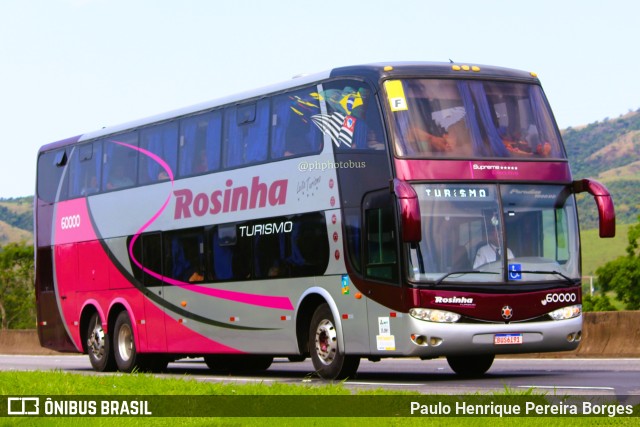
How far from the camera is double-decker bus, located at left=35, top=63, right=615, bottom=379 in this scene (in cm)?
1711

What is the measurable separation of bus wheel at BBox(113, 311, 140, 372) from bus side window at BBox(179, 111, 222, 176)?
11.9ft

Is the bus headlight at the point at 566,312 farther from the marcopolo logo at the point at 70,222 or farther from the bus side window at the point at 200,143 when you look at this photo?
the marcopolo logo at the point at 70,222

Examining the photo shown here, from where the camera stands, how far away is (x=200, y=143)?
21.9 m

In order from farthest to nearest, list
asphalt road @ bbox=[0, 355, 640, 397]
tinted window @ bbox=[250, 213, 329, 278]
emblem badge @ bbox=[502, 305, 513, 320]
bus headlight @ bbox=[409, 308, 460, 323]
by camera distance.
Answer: tinted window @ bbox=[250, 213, 329, 278]
emblem badge @ bbox=[502, 305, 513, 320]
bus headlight @ bbox=[409, 308, 460, 323]
asphalt road @ bbox=[0, 355, 640, 397]

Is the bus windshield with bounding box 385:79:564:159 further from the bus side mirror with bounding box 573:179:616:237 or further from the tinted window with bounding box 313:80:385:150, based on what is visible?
the bus side mirror with bounding box 573:179:616:237

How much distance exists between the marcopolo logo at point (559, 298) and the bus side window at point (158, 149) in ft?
25.2

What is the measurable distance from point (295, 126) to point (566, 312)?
4.73 m

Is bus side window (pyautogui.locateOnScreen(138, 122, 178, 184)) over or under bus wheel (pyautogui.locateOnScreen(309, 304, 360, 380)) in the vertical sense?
over

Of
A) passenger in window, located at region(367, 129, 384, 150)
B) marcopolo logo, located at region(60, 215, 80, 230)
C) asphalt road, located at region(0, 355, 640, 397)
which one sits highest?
passenger in window, located at region(367, 129, 384, 150)

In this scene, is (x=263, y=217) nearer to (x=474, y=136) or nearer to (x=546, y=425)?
(x=474, y=136)

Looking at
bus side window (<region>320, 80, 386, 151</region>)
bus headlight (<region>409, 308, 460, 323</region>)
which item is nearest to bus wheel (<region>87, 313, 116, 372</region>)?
bus side window (<region>320, 80, 386, 151</region>)

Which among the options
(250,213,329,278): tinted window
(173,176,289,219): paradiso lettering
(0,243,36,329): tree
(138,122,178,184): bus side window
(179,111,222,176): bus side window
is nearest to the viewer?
(250,213,329,278): tinted window

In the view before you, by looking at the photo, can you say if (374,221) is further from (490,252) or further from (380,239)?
(490,252)

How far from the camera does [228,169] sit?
68.8ft
